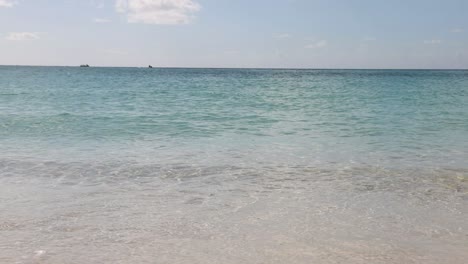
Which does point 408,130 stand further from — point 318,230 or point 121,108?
point 121,108

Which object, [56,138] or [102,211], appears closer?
[102,211]

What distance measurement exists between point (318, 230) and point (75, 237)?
295 cm

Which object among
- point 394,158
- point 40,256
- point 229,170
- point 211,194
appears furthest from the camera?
point 394,158

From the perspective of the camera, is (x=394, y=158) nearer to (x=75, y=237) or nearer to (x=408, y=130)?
(x=408, y=130)

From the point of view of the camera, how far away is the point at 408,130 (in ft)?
52.3

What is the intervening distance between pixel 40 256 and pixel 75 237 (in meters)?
0.60

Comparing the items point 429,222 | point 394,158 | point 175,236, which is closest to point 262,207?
point 175,236

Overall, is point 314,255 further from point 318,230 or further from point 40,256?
point 40,256

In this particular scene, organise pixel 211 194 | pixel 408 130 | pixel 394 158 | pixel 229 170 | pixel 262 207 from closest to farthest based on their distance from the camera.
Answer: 1. pixel 262 207
2. pixel 211 194
3. pixel 229 170
4. pixel 394 158
5. pixel 408 130

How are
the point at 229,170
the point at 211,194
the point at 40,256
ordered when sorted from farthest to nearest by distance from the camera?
the point at 229,170 < the point at 211,194 < the point at 40,256

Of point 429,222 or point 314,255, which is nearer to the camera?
point 314,255

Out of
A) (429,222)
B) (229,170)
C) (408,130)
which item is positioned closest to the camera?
(429,222)

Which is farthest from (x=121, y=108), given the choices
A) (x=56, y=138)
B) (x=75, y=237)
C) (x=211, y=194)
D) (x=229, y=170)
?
(x=75, y=237)

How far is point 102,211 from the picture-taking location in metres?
6.67
